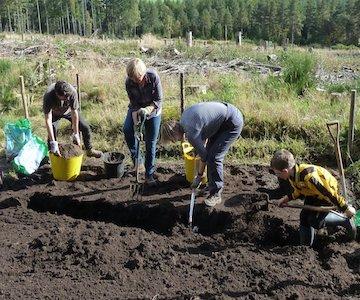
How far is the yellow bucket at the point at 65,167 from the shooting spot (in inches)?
238

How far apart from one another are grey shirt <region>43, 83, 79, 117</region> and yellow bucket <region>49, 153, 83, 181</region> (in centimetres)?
65

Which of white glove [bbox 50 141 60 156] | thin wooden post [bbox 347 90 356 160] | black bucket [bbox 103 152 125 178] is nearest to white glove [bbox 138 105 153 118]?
black bucket [bbox 103 152 125 178]

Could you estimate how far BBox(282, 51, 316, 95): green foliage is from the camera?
935 centimetres

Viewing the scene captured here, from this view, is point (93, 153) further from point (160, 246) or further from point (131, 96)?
point (160, 246)

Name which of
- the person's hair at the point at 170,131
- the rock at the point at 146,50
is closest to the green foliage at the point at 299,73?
the person's hair at the point at 170,131

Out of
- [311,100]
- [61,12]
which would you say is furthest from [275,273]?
[61,12]

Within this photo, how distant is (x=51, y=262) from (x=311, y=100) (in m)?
5.94

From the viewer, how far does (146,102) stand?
5.65 metres

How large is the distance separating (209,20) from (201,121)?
63.7 meters

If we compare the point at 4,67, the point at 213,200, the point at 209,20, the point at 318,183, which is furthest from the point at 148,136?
the point at 209,20

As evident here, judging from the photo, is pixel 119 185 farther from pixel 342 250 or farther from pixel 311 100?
pixel 311 100

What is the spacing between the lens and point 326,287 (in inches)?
153

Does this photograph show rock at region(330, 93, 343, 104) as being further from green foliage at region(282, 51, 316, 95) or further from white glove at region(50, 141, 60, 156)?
white glove at region(50, 141, 60, 156)

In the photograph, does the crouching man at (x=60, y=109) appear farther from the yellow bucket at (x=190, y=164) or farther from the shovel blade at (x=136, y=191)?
the yellow bucket at (x=190, y=164)
